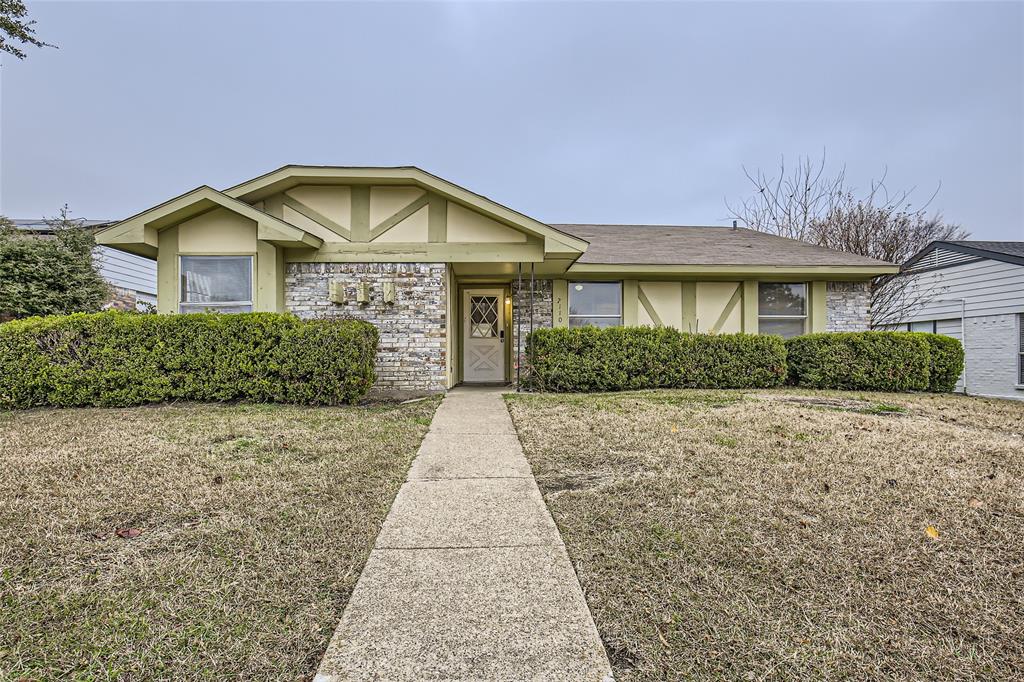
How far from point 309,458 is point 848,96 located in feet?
92.8

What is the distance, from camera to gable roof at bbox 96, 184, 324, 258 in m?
7.96

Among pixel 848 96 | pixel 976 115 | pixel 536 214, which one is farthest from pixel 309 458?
pixel 536 214

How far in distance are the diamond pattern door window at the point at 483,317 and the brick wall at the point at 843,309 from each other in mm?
7706

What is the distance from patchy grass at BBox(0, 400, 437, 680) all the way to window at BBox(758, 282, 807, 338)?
9571 millimetres

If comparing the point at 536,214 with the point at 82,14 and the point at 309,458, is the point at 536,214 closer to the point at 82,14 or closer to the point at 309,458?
the point at 82,14

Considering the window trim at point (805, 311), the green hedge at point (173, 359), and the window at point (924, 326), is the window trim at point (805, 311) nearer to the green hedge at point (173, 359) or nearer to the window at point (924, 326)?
the window at point (924, 326)

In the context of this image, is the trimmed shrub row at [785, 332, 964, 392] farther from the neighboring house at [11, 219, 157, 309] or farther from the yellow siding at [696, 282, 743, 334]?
the neighboring house at [11, 219, 157, 309]

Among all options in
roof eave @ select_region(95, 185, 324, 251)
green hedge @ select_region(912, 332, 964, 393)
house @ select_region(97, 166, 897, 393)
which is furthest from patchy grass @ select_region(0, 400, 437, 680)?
green hedge @ select_region(912, 332, 964, 393)

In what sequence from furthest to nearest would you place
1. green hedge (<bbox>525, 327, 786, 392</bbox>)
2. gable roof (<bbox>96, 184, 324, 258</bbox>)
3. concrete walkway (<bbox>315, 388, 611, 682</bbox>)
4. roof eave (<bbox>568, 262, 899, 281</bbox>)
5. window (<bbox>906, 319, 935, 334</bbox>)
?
window (<bbox>906, 319, 935, 334</bbox>) → roof eave (<bbox>568, 262, 899, 281</bbox>) → green hedge (<bbox>525, 327, 786, 392</bbox>) → gable roof (<bbox>96, 184, 324, 258</bbox>) → concrete walkway (<bbox>315, 388, 611, 682</bbox>)

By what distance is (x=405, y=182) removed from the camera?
8.73 metres

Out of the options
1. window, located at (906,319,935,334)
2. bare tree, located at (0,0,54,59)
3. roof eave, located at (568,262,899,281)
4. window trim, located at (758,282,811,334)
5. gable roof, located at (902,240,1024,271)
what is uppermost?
bare tree, located at (0,0,54,59)

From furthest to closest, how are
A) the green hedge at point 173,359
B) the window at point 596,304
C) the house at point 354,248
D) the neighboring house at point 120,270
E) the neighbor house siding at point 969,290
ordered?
the neighboring house at point 120,270 → the neighbor house siding at point 969,290 → the window at point 596,304 → the house at point 354,248 → the green hedge at point 173,359

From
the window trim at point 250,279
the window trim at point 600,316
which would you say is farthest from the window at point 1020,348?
the window trim at point 250,279

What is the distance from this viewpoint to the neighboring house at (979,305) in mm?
11625
